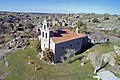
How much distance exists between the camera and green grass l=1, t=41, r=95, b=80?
43.5 metres

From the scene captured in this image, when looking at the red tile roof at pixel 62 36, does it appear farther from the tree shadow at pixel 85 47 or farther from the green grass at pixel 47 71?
the green grass at pixel 47 71

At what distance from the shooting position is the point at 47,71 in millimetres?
46906

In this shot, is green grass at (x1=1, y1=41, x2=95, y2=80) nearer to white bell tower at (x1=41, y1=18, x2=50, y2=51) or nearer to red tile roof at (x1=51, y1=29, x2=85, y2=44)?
white bell tower at (x1=41, y1=18, x2=50, y2=51)

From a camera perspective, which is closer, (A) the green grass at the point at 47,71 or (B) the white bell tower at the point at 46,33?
(A) the green grass at the point at 47,71

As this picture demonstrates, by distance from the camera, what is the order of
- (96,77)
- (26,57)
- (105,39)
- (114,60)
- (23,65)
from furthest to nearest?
(105,39) < (26,57) < (23,65) < (114,60) < (96,77)

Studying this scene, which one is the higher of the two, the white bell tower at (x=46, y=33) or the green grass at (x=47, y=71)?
the white bell tower at (x=46, y=33)

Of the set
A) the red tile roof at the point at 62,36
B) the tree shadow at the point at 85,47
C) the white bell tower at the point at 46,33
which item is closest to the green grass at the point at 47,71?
the white bell tower at the point at 46,33

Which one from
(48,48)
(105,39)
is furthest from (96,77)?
(105,39)

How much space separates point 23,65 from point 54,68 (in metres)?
8.98

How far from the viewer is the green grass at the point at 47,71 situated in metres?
43.5

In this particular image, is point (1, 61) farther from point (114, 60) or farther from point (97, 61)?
point (114, 60)

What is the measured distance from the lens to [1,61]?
192 feet

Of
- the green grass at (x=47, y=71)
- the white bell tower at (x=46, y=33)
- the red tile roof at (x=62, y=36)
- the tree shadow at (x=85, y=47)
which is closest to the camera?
the green grass at (x=47, y=71)

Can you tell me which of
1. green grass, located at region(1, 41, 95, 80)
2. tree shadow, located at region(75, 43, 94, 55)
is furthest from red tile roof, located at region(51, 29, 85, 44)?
green grass, located at region(1, 41, 95, 80)
